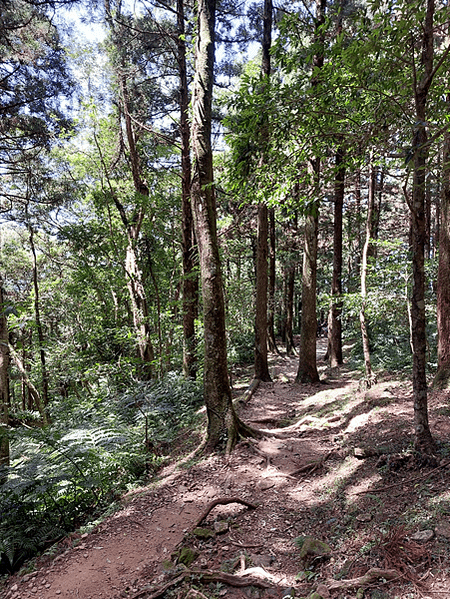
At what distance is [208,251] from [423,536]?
16.0ft

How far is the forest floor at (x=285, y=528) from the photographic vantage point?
2803mm

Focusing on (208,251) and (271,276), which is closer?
(208,251)

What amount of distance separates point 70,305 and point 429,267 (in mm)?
16092

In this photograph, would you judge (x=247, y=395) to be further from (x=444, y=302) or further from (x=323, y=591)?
(x=323, y=591)

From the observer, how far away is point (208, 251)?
20.9 ft

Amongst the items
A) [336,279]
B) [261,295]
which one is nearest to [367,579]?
[261,295]

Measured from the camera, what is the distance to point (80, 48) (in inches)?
450

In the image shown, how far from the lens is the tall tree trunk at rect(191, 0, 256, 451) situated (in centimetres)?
623

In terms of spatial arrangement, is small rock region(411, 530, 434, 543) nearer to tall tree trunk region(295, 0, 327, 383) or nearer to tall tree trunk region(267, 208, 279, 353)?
tall tree trunk region(295, 0, 327, 383)

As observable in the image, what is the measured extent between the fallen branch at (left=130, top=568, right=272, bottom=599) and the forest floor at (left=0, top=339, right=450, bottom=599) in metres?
0.01

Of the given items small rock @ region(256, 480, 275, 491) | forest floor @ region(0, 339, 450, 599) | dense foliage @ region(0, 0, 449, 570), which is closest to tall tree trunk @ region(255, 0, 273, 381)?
dense foliage @ region(0, 0, 449, 570)

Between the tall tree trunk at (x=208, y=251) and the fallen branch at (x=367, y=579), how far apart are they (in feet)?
11.9

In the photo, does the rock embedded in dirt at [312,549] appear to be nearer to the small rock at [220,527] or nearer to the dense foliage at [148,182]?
the small rock at [220,527]

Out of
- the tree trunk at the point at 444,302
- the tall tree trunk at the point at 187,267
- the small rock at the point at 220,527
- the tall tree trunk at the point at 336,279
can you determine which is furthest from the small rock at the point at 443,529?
the tall tree trunk at the point at 336,279
